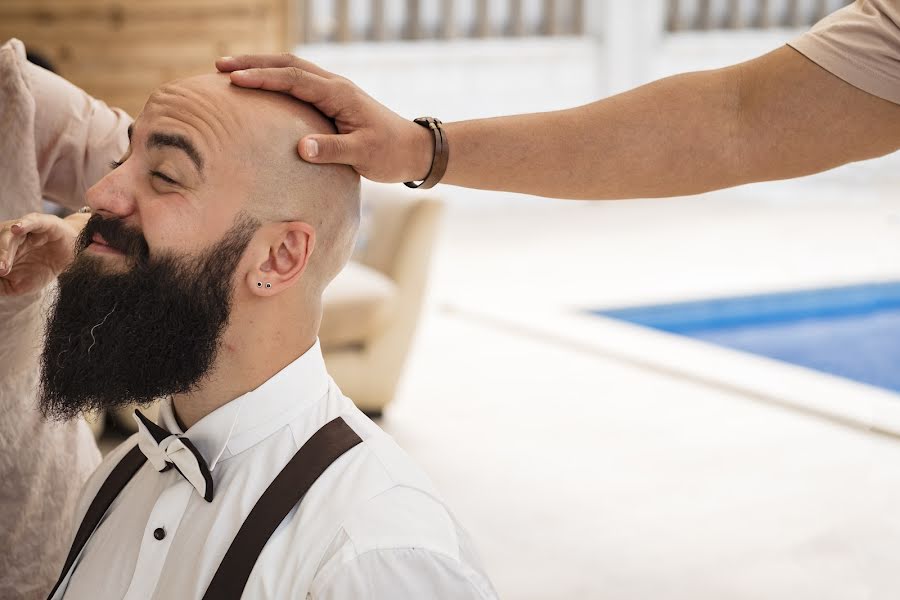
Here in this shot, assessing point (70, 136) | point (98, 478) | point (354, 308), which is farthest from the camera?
point (354, 308)

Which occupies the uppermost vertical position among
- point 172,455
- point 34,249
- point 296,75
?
point 296,75

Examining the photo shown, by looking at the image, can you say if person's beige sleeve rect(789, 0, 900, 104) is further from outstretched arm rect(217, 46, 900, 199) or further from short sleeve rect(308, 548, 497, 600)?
short sleeve rect(308, 548, 497, 600)

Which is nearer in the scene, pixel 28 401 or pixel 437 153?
pixel 437 153

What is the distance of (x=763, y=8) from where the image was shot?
13211mm

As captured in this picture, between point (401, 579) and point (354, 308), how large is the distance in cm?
324

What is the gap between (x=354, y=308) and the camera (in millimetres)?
4348

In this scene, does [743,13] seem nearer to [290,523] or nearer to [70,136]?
[70,136]

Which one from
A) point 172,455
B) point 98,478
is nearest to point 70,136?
point 98,478

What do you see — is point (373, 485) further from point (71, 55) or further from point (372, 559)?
point (71, 55)

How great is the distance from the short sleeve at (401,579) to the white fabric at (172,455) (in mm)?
246

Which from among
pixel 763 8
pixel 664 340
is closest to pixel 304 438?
pixel 664 340

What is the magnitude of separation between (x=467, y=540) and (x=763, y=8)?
1299 centimetres

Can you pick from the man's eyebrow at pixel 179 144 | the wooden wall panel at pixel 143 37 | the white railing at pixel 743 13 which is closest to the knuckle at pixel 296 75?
the man's eyebrow at pixel 179 144

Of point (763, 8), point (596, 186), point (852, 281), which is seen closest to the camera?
point (596, 186)
